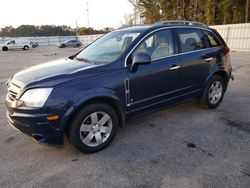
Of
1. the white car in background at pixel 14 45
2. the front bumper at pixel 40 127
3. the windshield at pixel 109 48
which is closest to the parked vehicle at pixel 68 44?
the white car in background at pixel 14 45

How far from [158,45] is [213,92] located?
1.83 m

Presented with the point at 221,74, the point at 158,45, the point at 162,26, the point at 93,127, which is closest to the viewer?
the point at 93,127

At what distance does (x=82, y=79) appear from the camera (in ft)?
9.50

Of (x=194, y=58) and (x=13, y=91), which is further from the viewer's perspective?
(x=194, y=58)

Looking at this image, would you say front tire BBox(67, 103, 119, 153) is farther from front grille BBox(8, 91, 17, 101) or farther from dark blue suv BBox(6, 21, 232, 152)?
front grille BBox(8, 91, 17, 101)

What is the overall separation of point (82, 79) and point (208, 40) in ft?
9.60

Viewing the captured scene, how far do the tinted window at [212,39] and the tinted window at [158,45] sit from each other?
1.16 metres

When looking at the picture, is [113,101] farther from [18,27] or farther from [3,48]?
[18,27]

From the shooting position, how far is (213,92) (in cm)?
472

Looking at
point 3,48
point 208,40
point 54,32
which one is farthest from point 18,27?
point 208,40

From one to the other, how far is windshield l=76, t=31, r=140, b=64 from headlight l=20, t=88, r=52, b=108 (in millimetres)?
989

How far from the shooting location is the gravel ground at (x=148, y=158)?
2.57 meters

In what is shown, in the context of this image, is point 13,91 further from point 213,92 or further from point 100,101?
point 213,92

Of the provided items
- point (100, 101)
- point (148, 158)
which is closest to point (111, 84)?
point (100, 101)
